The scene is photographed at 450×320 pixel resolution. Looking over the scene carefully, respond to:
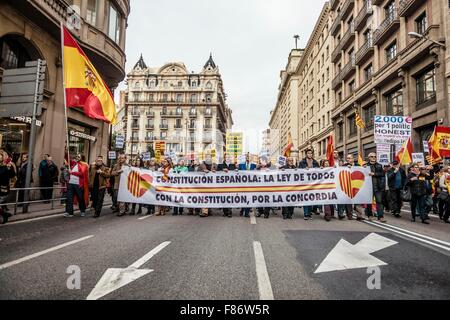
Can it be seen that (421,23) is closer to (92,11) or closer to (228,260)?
(92,11)

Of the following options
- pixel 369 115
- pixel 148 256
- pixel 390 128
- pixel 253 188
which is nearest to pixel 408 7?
pixel 369 115

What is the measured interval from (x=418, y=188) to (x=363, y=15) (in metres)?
24.2

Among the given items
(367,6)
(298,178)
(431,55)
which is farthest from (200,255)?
(367,6)

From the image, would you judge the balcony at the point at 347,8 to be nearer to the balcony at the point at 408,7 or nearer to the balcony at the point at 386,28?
the balcony at the point at 386,28

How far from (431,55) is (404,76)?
9.35ft

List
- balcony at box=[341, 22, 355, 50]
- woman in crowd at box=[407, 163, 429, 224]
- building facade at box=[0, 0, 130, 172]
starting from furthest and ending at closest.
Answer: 1. balcony at box=[341, 22, 355, 50]
2. building facade at box=[0, 0, 130, 172]
3. woman in crowd at box=[407, 163, 429, 224]

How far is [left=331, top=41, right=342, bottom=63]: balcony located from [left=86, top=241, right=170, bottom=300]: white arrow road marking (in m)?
35.5

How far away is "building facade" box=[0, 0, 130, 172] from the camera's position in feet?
39.6

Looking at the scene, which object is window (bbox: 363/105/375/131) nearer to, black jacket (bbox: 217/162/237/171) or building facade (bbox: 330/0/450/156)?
building facade (bbox: 330/0/450/156)

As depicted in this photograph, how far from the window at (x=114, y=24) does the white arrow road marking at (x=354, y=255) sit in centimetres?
1843

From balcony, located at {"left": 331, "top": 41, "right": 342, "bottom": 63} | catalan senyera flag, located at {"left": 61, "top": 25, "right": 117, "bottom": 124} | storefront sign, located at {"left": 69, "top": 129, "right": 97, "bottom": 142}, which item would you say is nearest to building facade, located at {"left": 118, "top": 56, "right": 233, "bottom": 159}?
balcony, located at {"left": 331, "top": 41, "right": 342, "bottom": 63}

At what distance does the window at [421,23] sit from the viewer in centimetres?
1881

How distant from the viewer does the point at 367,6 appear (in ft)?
86.9

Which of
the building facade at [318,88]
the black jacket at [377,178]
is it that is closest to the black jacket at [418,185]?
the black jacket at [377,178]
